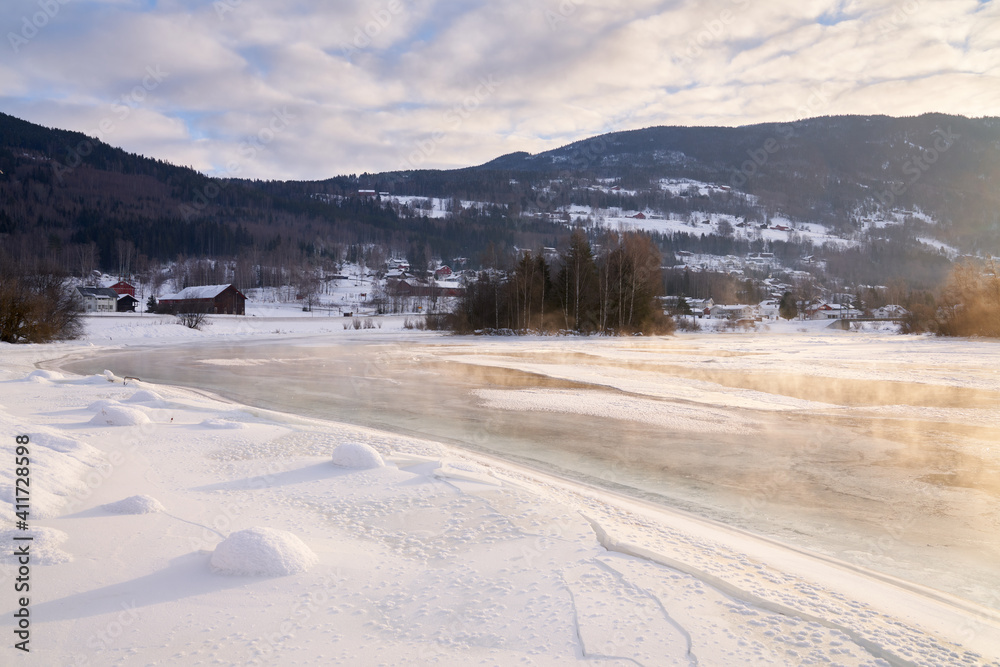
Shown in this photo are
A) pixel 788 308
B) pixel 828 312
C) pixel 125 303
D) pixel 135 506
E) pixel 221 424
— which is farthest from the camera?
pixel 828 312

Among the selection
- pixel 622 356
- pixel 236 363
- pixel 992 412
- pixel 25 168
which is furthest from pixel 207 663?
pixel 25 168

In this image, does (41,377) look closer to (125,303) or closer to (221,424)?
(221,424)

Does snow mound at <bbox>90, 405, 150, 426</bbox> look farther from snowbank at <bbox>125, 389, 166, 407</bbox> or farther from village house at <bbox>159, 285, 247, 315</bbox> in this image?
village house at <bbox>159, 285, 247, 315</bbox>

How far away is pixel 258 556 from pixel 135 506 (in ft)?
6.35

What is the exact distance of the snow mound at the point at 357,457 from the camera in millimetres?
7188

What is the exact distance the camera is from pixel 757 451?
9.53 m

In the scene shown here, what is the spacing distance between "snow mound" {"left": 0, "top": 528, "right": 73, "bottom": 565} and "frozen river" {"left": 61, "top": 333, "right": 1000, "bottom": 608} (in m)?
5.67

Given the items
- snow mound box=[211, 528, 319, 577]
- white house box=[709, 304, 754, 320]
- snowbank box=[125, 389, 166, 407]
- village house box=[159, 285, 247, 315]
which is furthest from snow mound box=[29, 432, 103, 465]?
white house box=[709, 304, 754, 320]

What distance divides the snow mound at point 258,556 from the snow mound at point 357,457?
9.63 ft

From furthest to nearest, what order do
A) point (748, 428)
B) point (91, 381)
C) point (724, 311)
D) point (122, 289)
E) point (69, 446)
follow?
point (724, 311), point (122, 289), point (91, 381), point (748, 428), point (69, 446)

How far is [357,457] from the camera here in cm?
721

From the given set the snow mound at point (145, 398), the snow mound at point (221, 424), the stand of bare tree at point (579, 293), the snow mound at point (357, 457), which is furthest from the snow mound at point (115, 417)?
the stand of bare tree at point (579, 293)

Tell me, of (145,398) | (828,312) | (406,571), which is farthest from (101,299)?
(828,312)

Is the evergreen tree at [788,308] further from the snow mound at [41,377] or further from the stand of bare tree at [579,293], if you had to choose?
the snow mound at [41,377]
